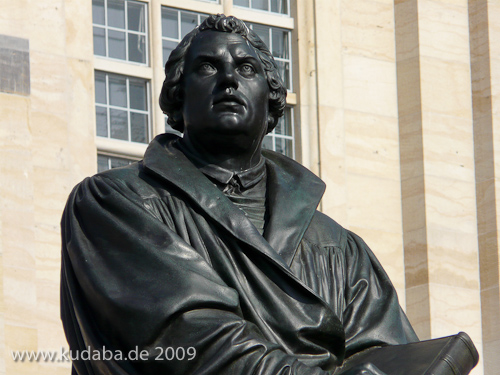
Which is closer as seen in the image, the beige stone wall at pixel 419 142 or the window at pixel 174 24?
the window at pixel 174 24

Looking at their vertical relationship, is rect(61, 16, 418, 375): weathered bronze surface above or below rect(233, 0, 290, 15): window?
below

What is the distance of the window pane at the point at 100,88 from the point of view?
1758cm

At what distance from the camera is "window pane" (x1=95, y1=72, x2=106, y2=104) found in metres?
17.6

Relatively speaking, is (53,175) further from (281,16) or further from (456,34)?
(456,34)

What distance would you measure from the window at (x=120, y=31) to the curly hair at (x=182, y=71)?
29.2ft

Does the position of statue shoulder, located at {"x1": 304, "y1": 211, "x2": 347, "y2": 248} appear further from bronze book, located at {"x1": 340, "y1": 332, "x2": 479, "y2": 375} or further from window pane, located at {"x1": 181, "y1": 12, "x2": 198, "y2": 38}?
window pane, located at {"x1": 181, "y1": 12, "x2": 198, "y2": 38}

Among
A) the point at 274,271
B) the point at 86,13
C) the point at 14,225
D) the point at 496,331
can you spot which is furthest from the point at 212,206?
the point at 496,331

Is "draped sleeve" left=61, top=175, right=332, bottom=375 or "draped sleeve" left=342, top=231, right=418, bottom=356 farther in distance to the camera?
"draped sleeve" left=342, top=231, right=418, bottom=356

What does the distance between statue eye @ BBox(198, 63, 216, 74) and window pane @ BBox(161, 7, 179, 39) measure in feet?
31.1

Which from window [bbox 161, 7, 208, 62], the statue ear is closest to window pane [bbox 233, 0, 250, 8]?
window [bbox 161, 7, 208, 62]

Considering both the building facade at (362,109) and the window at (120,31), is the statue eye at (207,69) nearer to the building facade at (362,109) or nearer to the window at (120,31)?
the building facade at (362,109)

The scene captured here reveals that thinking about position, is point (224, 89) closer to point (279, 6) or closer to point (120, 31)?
point (120, 31)

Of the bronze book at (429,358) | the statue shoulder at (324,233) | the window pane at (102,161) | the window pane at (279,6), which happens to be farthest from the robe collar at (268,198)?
the window pane at (279,6)

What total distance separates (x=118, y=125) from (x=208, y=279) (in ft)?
32.3
